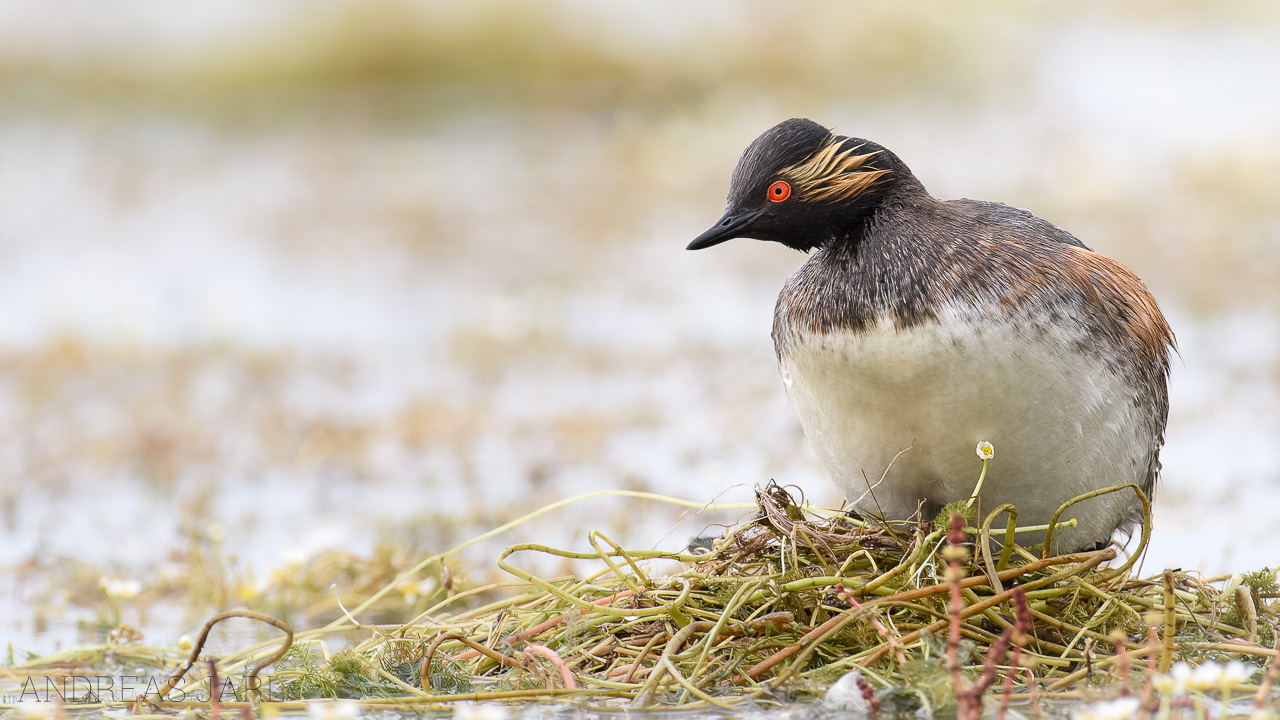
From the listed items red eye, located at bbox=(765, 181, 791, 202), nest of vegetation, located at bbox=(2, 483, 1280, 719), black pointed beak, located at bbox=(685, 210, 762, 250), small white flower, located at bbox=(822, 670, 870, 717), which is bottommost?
small white flower, located at bbox=(822, 670, 870, 717)

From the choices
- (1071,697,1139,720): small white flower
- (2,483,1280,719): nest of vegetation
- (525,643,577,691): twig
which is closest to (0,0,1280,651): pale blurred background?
(2,483,1280,719): nest of vegetation

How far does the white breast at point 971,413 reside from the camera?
4.23 m

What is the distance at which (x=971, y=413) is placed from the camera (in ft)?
14.1

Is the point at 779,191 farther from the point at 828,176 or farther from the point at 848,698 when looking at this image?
the point at 848,698

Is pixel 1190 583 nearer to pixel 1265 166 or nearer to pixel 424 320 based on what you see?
pixel 424 320

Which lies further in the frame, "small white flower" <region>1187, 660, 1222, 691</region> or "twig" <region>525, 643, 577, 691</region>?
"twig" <region>525, 643, 577, 691</region>

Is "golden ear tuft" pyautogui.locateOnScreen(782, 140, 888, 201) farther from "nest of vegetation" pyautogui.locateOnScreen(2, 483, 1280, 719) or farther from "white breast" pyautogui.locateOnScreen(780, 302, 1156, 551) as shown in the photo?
"nest of vegetation" pyautogui.locateOnScreen(2, 483, 1280, 719)

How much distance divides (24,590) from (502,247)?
7.86 metres

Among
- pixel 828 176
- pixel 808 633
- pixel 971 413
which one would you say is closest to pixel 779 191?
pixel 828 176

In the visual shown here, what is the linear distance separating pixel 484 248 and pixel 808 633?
32.9 ft

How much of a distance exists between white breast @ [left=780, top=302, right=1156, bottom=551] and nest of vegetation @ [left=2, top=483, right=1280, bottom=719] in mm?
157

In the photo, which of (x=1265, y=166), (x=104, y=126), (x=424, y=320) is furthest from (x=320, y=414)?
(x=104, y=126)

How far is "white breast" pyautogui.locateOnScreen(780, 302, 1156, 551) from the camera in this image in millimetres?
4227

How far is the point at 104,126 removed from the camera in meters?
19.9
